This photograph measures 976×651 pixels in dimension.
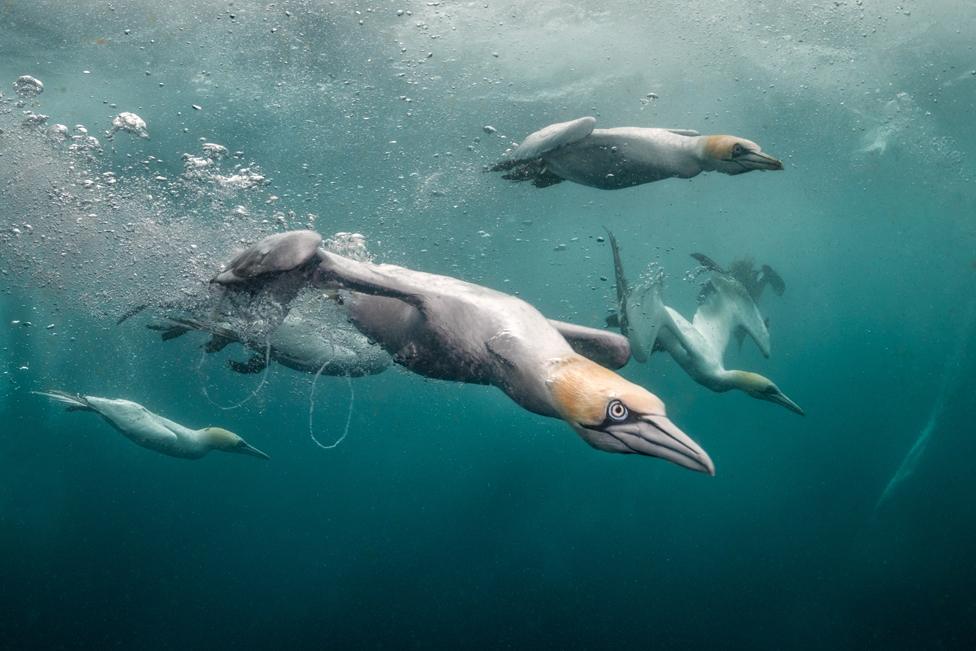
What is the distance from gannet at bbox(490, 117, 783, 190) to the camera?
4.07m

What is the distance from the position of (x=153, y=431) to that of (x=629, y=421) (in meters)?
10.6

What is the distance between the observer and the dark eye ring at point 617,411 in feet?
7.36

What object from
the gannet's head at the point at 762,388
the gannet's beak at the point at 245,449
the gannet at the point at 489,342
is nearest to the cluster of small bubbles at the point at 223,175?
the gannet's beak at the point at 245,449

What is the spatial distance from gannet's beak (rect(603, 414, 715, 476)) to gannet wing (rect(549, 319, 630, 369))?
1.69 metres

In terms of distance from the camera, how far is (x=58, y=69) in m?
10.9

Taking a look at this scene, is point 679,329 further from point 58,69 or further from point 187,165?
point 58,69

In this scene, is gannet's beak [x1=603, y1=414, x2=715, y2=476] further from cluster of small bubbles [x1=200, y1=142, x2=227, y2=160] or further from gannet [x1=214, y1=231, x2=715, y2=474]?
cluster of small bubbles [x1=200, y1=142, x2=227, y2=160]

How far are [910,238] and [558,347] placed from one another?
43.8 metres

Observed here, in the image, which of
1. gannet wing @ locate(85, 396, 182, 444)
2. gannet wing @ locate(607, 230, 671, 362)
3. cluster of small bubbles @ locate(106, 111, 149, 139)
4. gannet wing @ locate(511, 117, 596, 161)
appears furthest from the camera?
cluster of small bubbles @ locate(106, 111, 149, 139)

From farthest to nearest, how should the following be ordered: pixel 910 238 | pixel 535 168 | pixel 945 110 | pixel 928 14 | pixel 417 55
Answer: pixel 910 238 → pixel 945 110 → pixel 928 14 → pixel 417 55 → pixel 535 168

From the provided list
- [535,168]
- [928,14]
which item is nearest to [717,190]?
[928,14]

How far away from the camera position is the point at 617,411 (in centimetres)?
225

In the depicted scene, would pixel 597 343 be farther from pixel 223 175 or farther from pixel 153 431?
pixel 223 175

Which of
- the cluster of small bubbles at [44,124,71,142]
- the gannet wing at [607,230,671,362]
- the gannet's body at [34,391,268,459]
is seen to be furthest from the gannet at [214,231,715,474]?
the cluster of small bubbles at [44,124,71,142]
